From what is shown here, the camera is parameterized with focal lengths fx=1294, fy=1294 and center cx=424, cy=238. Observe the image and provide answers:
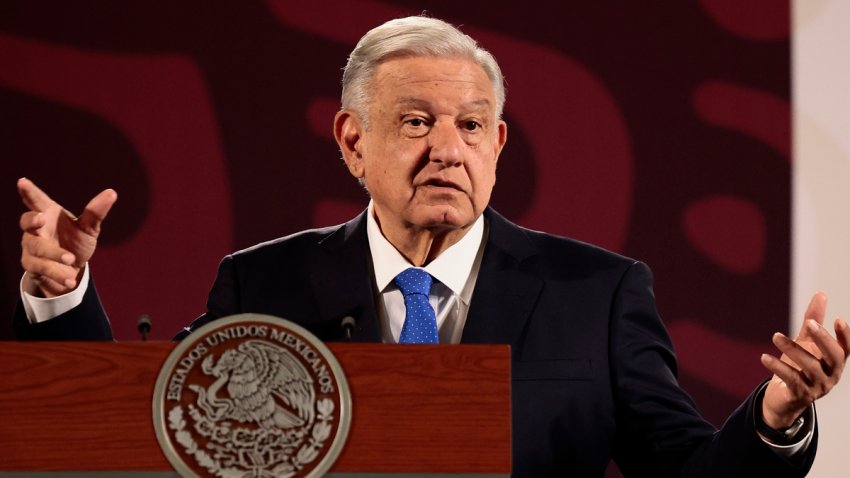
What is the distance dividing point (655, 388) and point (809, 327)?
1.50 feet

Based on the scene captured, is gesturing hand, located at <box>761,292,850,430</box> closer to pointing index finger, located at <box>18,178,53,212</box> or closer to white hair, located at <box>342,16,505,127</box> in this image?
white hair, located at <box>342,16,505,127</box>

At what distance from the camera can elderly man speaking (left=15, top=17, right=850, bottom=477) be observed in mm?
1926

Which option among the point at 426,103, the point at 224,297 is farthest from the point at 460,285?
the point at 224,297

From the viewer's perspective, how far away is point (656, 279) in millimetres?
3031

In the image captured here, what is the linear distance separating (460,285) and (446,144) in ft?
0.78

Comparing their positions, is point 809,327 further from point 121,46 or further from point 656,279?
point 121,46

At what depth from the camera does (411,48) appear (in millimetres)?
2160

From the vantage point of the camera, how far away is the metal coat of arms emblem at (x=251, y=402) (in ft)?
4.62

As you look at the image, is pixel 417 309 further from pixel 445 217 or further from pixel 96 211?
pixel 96 211

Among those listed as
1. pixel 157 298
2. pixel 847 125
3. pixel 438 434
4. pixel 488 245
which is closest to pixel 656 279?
pixel 847 125

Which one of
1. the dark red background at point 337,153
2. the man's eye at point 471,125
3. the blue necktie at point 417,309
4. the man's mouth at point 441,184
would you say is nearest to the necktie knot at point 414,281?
the blue necktie at point 417,309

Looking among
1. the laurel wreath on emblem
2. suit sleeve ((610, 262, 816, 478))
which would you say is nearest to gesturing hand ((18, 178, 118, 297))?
the laurel wreath on emblem

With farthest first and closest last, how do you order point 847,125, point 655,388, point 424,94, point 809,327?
point 847,125 < point 424,94 < point 655,388 < point 809,327

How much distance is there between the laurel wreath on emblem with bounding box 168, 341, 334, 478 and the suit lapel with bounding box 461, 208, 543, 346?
62cm
